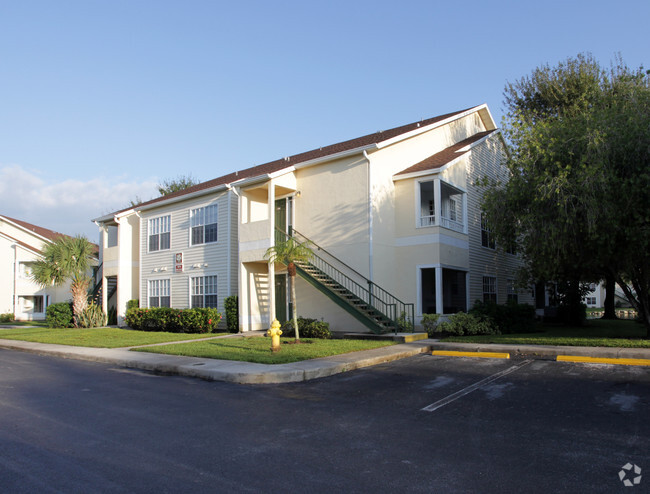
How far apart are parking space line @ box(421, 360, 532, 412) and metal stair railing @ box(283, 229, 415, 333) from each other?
5993mm

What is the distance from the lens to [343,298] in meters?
16.7

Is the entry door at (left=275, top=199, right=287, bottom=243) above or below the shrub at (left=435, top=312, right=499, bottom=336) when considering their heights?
above

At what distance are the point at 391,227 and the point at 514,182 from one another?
5.18 meters

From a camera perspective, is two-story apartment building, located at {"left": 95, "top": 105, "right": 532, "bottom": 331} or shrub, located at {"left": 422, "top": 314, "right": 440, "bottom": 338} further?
two-story apartment building, located at {"left": 95, "top": 105, "right": 532, "bottom": 331}

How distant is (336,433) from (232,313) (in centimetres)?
1427

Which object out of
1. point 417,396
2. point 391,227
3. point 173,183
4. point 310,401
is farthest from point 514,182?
point 173,183

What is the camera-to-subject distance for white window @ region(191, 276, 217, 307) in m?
21.8

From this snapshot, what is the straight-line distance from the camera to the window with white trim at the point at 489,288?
21.8m

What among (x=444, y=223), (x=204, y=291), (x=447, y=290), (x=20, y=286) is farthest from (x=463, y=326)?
(x=20, y=286)

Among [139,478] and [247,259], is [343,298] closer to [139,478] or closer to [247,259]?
[247,259]

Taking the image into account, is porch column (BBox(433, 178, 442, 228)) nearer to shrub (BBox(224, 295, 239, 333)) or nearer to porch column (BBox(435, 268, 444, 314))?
porch column (BBox(435, 268, 444, 314))

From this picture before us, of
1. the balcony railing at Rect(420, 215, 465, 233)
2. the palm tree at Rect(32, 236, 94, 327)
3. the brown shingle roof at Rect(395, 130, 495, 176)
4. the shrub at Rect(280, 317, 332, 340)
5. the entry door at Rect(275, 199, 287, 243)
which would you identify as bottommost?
the shrub at Rect(280, 317, 332, 340)

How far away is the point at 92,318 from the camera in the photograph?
979 inches

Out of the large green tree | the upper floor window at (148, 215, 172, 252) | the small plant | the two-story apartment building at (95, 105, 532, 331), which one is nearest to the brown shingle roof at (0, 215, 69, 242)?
the upper floor window at (148, 215, 172, 252)
